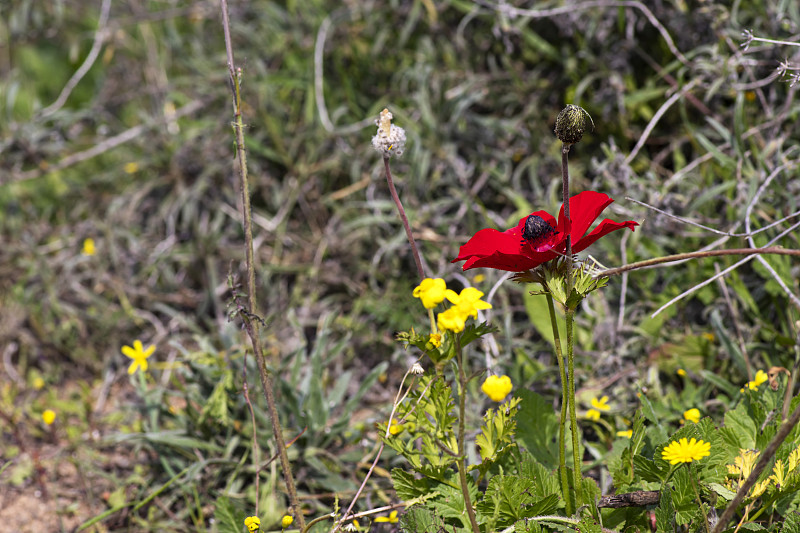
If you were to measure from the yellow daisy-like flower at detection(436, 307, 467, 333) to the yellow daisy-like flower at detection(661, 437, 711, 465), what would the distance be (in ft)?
1.40

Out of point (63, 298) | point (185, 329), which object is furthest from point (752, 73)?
point (63, 298)

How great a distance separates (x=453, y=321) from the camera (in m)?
1.04

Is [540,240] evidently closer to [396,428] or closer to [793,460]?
[396,428]

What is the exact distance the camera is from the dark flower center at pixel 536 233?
3.63ft

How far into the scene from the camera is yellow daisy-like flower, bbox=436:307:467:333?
103 centimetres

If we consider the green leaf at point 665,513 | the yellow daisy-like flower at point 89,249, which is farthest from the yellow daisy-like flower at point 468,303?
the yellow daisy-like flower at point 89,249

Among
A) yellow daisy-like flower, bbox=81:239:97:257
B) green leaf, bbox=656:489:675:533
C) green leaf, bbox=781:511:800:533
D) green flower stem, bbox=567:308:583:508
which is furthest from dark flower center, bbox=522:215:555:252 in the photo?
yellow daisy-like flower, bbox=81:239:97:257

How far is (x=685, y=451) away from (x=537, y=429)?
1.19 ft

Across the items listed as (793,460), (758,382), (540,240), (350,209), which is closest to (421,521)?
(540,240)

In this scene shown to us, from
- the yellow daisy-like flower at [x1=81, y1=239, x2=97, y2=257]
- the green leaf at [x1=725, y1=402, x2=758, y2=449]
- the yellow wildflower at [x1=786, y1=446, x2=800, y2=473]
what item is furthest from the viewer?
the yellow daisy-like flower at [x1=81, y1=239, x2=97, y2=257]

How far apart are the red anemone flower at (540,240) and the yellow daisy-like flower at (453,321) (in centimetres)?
11

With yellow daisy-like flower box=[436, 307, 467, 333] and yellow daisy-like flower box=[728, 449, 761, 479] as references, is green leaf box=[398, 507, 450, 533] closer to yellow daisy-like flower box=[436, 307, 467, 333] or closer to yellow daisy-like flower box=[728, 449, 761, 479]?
yellow daisy-like flower box=[436, 307, 467, 333]

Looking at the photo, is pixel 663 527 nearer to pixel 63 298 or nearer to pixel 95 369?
pixel 95 369

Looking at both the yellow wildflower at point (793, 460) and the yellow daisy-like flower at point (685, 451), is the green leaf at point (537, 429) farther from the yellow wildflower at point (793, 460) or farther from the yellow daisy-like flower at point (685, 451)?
the yellow wildflower at point (793, 460)
